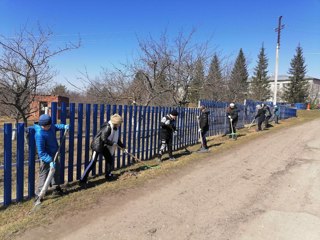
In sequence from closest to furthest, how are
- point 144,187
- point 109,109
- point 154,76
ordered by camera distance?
point 144,187 < point 109,109 < point 154,76

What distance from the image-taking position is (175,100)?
1797cm

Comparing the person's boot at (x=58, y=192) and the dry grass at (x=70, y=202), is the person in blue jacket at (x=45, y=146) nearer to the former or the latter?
the person's boot at (x=58, y=192)

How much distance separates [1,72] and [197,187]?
28.1 ft

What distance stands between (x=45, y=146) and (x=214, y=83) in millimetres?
16309

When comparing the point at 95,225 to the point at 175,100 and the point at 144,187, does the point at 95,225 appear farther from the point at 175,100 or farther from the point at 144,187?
the point at 175,100

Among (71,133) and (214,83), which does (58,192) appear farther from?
(214,83)

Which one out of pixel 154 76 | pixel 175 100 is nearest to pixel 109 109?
pixel 154 76

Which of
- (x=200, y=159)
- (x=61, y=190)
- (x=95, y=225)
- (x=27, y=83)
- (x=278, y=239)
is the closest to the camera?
(x=278, y=239)

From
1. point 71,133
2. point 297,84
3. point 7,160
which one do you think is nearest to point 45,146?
point 7,160

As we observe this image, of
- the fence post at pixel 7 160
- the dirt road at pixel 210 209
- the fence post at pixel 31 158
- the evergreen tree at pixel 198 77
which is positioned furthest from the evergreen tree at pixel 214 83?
the fence post at pixel 7 160

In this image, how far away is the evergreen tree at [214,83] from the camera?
21.0 m

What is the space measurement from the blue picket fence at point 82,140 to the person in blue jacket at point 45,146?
0.73 ft

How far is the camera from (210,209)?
5.37m

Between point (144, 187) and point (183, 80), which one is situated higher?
point (183, 80)
